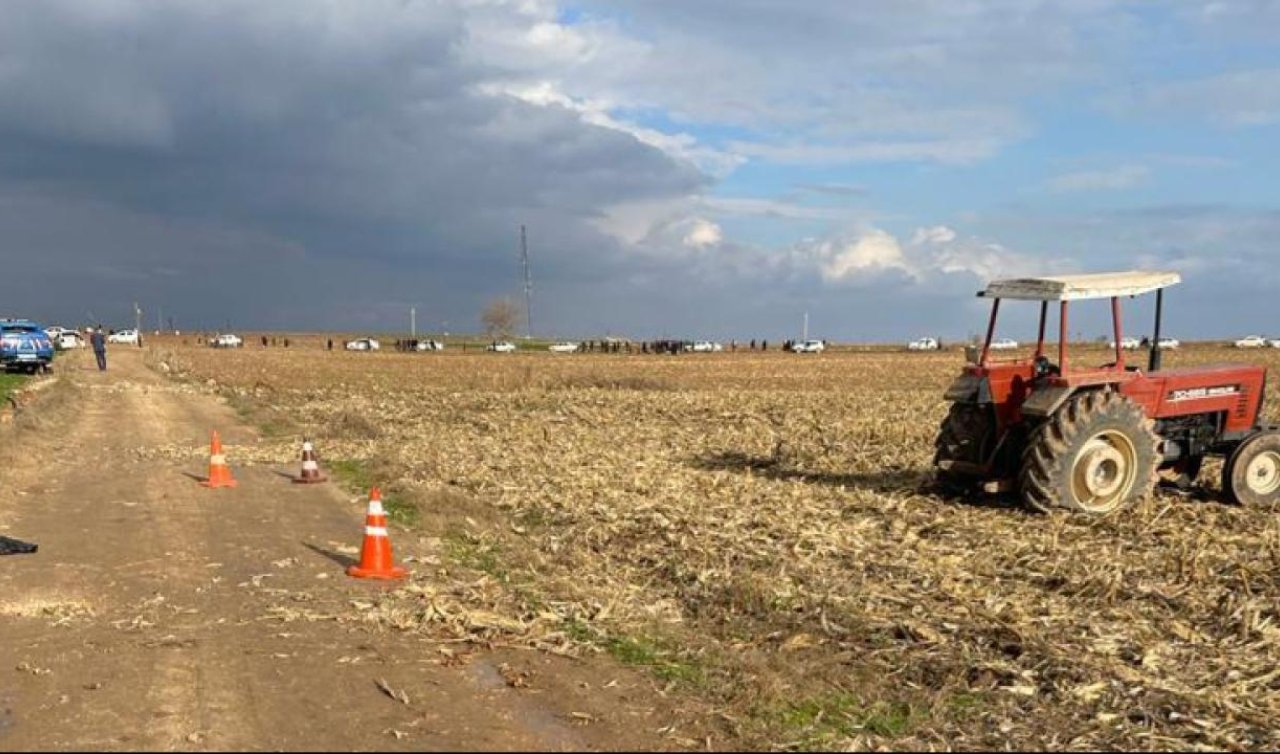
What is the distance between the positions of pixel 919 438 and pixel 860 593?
11.5m

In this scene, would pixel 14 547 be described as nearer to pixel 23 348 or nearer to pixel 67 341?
pixel 23 348

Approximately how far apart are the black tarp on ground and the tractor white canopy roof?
1098cm

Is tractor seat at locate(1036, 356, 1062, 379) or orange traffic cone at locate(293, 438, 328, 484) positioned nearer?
tractor seat at locate(1036, 356, 1062, 379)

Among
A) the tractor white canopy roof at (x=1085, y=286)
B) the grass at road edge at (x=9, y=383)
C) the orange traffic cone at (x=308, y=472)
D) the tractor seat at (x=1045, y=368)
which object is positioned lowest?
the orange traffic cone at (x=308, y=472)

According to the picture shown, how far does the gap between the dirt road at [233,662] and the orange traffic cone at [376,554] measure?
230 millimetres

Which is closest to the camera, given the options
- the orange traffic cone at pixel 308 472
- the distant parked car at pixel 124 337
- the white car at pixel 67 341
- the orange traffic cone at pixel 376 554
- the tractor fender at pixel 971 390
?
the orange traffic cone at pixel 376 554

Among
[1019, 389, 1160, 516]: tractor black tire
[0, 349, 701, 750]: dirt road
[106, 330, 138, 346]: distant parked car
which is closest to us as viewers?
[0, 349, 701, 750]: dirt road

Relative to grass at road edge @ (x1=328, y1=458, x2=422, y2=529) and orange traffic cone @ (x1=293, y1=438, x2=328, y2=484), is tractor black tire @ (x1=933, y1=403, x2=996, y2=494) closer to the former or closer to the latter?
grass at road edge @ (x1=328, y1=458, x2=422, y2=529)

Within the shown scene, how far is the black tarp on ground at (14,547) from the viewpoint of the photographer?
389 inches

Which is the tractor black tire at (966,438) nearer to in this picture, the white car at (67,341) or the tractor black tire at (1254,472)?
the tractor black tire at (1254,472)

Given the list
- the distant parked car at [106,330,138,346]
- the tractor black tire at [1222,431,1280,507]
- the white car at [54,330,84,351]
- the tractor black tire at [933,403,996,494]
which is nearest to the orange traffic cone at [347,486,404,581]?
the tractor black tire at [933,403,996,494]

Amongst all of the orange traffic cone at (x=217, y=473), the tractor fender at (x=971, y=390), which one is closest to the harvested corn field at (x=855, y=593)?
the tractor fender at (x=971, y=390)

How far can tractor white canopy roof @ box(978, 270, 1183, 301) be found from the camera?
11.8 metres

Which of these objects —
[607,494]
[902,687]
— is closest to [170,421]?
[607,494]
